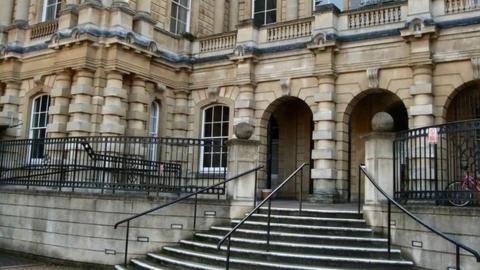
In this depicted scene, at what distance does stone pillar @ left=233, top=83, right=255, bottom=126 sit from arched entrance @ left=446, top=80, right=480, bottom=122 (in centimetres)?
651

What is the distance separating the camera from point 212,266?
923cm

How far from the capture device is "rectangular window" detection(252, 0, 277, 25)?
21.0m

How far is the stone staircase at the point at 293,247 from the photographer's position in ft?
29.0

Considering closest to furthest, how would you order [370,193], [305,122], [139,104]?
[370,193]
[139,104]
[305,122]

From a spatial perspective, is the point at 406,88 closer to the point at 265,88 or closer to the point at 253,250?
the point at 265,88

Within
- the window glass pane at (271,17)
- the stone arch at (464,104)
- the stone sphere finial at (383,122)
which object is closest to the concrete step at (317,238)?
the stone sphere finial at (383,122)

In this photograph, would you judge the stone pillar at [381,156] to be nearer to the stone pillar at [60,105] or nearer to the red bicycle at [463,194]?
the red bicycle at [463,194]

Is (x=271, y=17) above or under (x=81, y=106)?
above

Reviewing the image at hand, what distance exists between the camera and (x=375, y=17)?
16.0 m

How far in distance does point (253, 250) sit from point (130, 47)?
33.1 ft

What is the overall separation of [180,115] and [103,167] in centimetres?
655

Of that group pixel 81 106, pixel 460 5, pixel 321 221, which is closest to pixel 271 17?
pixel 460 5

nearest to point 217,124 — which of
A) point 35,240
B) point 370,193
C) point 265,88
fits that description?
point 265,88

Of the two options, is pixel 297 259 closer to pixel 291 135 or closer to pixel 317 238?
pixel 317 238
